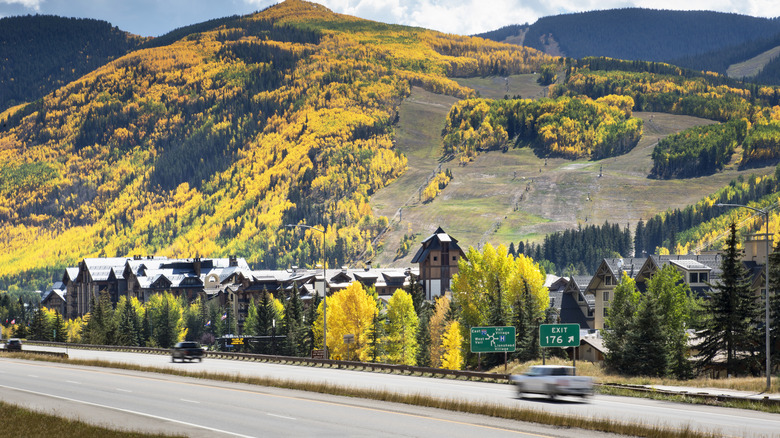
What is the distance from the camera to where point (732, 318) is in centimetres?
6544

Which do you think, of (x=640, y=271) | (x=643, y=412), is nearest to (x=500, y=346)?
(x=643, y=412)

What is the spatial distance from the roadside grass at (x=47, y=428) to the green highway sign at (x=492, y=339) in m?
31.3

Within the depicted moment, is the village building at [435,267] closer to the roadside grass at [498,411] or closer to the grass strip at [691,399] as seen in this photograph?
the roadside grass at [498,411]

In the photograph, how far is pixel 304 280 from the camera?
185 m

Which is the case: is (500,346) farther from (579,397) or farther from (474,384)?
(579,397)

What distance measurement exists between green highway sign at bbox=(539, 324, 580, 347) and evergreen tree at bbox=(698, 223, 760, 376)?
13.6 metres

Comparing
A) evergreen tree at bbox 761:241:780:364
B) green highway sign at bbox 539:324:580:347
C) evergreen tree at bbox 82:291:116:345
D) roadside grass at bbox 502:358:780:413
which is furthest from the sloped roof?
green highway sign at bbox 539:324:580:347

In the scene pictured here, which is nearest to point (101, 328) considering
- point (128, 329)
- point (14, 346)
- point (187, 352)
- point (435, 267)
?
point (128, 329)

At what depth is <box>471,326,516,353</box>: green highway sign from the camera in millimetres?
62344

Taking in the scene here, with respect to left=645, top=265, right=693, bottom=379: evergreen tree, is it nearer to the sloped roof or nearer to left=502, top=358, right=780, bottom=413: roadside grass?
left=502, top=358, right=780, bottom=413: roadside grass

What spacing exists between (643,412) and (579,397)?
22.7 feet

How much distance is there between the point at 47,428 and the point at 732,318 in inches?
1879

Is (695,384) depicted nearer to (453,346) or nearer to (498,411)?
(498,411)

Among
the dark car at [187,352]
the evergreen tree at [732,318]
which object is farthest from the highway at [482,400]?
the evergreen tree at [732,318]
